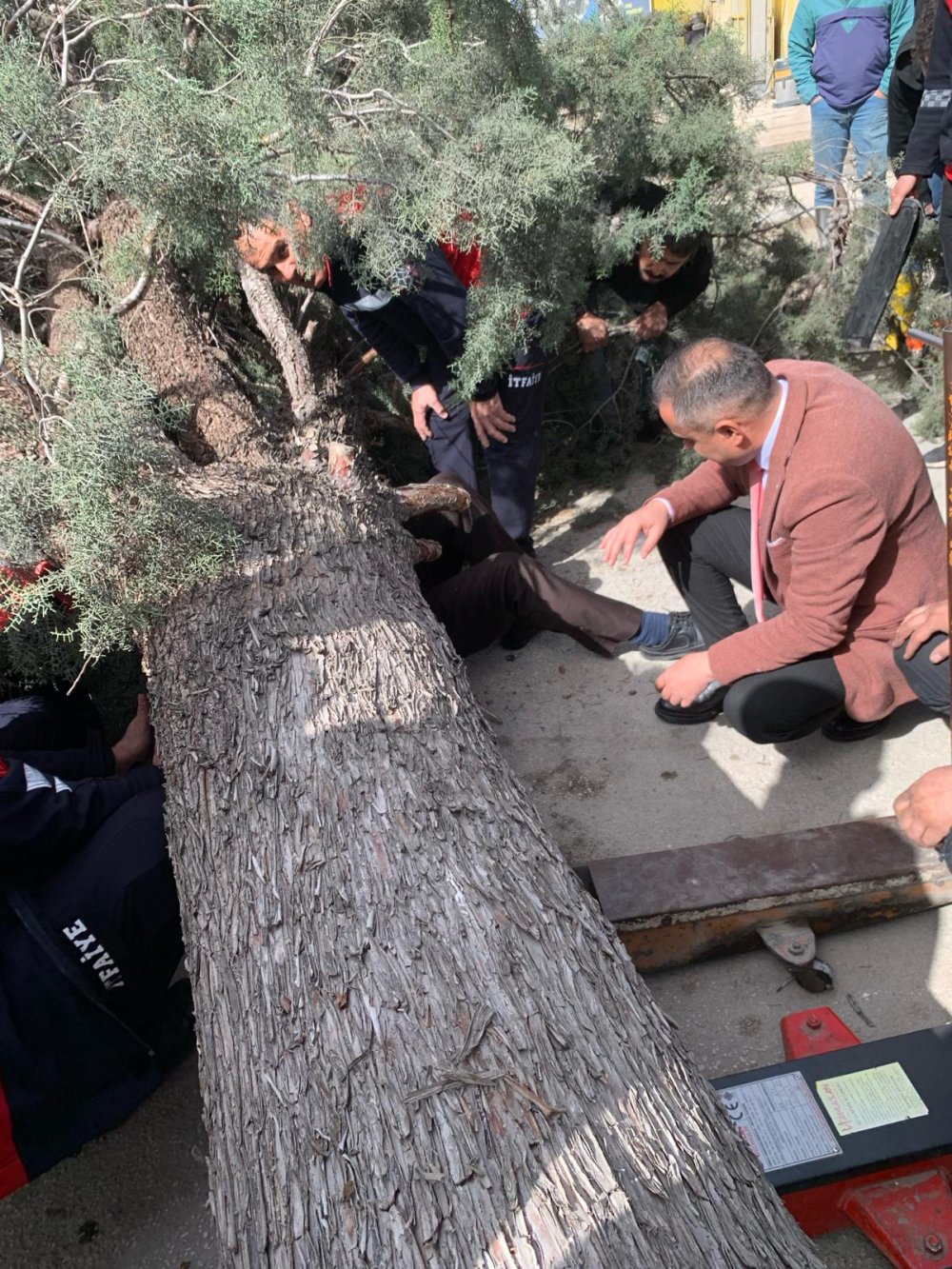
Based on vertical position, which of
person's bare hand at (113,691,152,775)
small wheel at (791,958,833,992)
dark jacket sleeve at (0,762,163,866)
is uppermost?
dark jacket sleeve at (0,762,163,866)

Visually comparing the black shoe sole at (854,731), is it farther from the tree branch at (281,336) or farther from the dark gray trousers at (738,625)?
the tree branch at (281,336)

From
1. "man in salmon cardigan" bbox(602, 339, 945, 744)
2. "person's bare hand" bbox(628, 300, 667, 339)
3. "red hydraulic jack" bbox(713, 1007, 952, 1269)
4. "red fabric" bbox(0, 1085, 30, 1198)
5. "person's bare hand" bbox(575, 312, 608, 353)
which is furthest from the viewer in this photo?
"person's bare hand" bbox(628, 300, 667, 339)

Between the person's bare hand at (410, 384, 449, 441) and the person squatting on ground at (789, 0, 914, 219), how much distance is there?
264 centimetres

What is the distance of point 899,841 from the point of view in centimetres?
209

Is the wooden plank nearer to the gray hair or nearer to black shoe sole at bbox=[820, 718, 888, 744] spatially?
black shoe sole at bbox=[820, 718, 888, 744]

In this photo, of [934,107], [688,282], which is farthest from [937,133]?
[688,282]

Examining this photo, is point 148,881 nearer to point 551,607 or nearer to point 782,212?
point 551,607

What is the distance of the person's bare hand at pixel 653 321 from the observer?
13.5ft

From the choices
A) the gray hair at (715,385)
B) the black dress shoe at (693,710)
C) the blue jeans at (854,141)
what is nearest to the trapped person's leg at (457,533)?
the black dress shoe at (693,710)

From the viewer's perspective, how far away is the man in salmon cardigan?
218 centimetres

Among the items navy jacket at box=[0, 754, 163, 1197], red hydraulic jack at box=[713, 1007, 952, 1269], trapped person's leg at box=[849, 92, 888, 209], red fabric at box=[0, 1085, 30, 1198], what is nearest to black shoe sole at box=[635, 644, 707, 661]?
red hydraulic jack at box=[713, 1007, 952, 1269]

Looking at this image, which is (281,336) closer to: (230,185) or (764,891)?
(230,185)

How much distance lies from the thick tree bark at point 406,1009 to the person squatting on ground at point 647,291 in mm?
2538

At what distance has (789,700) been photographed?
2438 millimetres
